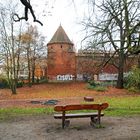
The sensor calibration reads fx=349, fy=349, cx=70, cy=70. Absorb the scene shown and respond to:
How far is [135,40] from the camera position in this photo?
14133mm

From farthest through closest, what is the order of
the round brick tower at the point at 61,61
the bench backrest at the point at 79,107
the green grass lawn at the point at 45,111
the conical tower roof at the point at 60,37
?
1. the conical tower roof at the point at 60,37
2. the round brick tower at the point at 61,61
3. the green grass lawn at the point at 45,111
4. the bench backrest at the point at 79,107

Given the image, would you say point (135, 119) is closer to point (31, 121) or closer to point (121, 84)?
point (31, 121)

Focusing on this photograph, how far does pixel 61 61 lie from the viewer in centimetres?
6600

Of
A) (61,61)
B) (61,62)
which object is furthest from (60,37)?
Result: (61,62)

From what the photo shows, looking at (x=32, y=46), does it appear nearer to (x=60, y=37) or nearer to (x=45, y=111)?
(x=60, y=37)

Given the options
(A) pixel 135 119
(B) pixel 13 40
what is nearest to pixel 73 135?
(A) pixel 135 119

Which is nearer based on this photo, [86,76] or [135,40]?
[135,40]

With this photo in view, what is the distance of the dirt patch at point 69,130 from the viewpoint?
1098cm

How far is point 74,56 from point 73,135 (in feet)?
182

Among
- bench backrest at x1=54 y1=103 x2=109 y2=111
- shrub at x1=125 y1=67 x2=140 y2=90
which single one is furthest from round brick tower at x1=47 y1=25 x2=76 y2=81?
bench backrest at x1=54 y1=103 x2=109 y2=111

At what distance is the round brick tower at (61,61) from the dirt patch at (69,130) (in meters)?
50.4

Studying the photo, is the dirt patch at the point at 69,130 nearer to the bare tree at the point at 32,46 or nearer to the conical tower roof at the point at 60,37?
the bare tree at the point at 32,46

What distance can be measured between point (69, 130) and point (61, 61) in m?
53.9

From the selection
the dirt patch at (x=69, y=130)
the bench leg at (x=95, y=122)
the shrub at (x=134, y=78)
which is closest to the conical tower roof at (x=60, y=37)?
the shrub at (x=134, y=78)
